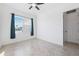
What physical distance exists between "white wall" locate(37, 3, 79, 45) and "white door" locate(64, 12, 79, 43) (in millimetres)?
1434

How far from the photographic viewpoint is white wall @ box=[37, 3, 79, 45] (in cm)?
435

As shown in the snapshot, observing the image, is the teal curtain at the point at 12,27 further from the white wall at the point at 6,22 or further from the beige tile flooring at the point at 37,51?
the beige tile flooring at the point at 37,51

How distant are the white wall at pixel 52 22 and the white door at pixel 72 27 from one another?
1.43 meters

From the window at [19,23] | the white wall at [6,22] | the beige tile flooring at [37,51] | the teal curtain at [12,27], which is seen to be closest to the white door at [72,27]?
the beige tile flooring at [37,51]

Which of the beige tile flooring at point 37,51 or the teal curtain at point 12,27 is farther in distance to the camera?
the teal curtain at point 12,27

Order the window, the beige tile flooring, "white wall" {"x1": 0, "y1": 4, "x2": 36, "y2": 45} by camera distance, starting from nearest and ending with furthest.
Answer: the beige tile flooring → "white wall" {"x1": 0, "y1": 4, "x2": 36, "y2": 45} → the window

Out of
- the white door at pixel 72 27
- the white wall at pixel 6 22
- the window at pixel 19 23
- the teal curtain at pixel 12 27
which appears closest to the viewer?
the white wall at pixel 6 22

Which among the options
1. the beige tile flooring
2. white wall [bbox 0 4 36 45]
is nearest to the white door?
the beige tile flooring

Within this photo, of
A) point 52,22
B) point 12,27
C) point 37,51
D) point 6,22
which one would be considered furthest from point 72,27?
point 6,22

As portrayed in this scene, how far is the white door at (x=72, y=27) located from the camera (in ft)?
17.0

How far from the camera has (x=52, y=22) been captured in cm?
507

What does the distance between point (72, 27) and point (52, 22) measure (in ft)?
5.39

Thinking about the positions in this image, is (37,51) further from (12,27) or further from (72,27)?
(72,27)

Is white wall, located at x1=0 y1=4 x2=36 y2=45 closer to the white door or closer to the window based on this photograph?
the window
